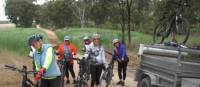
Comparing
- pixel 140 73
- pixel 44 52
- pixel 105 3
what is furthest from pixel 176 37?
pixel 105 3

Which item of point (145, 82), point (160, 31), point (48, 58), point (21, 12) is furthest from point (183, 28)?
point (21, 12)

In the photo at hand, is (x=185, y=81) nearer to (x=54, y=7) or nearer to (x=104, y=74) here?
(x=104, y=74)

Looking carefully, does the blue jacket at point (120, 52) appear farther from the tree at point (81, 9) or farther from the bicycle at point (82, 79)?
the tree at point (81, 9)

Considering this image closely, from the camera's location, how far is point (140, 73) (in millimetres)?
12281

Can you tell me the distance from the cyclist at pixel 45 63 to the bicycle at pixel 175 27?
4.84m

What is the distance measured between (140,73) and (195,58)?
2.67 m

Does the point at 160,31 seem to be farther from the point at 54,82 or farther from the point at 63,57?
the point at 54,82

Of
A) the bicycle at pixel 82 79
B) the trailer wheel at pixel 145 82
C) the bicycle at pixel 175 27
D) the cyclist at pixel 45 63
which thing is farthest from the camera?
the bicycle at pixel 175 27

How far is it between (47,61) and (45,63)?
0.16 ft

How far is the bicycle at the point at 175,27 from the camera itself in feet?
42.0

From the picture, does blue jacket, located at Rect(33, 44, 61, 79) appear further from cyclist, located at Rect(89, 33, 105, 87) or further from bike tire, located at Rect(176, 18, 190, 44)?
bike tire, located at Rect(176, 18, 190, 44)

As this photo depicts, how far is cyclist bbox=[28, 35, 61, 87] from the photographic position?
314 inches

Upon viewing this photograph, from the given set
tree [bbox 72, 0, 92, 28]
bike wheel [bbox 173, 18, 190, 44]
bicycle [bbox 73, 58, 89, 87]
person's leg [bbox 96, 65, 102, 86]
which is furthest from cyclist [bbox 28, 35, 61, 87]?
tree [bbox 72, 0, 92, 28]

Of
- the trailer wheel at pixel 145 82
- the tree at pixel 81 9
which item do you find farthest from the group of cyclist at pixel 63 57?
the tree at pixel 81 9
